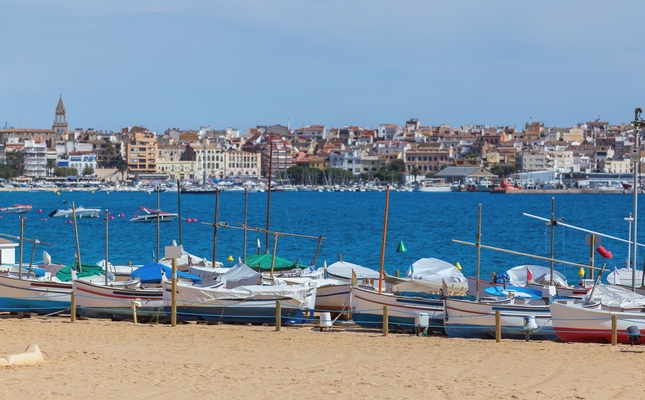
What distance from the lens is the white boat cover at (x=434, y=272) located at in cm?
2328

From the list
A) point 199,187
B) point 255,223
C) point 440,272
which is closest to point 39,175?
point 199,187

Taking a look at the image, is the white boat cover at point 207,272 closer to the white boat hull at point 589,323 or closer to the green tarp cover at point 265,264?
the green tarp cover at point 265,264

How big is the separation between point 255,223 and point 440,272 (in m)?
45.2

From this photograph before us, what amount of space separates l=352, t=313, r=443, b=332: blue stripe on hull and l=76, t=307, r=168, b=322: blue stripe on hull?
352 cm

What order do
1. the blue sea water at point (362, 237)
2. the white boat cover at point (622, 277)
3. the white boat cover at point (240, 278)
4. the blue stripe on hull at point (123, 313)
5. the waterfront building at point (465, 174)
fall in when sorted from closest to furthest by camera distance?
the blue stripe on hull at point (123, 313), the white boat cover at point (240, 278), the white boat cover at point (622, 277), the blue sea water at point (362, 237), the waterfront building at point (465, 174)

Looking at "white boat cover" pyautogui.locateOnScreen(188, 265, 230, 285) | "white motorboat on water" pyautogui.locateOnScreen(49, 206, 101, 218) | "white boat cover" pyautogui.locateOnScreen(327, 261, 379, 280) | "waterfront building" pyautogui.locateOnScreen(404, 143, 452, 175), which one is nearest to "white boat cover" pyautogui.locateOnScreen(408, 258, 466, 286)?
"white boat cover" pyautogui.locateOnScreen(327, 261, 379, 280)

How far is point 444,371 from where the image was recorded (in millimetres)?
13156

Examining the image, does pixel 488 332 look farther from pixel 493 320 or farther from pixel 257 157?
pixel 257 157

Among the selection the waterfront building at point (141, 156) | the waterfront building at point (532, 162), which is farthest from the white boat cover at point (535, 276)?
the waterfront building at point (532, 162)

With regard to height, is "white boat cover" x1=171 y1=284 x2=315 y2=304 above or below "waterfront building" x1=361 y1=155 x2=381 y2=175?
below

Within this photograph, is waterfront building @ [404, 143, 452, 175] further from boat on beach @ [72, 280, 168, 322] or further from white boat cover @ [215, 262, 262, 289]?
boat on beach @ [72, 280, 168, 322]

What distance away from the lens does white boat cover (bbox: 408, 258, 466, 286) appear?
76.4 ft

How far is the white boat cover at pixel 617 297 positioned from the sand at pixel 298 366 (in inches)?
41.2

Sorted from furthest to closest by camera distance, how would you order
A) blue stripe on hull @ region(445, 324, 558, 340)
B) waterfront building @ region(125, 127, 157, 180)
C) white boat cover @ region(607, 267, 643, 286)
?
waterfront building @ region(125, 127, 157, 180)
white boat cover @ region(607, 267, 643, 286)
blue stripe on hull @ region(445, 324, 558, 340)
